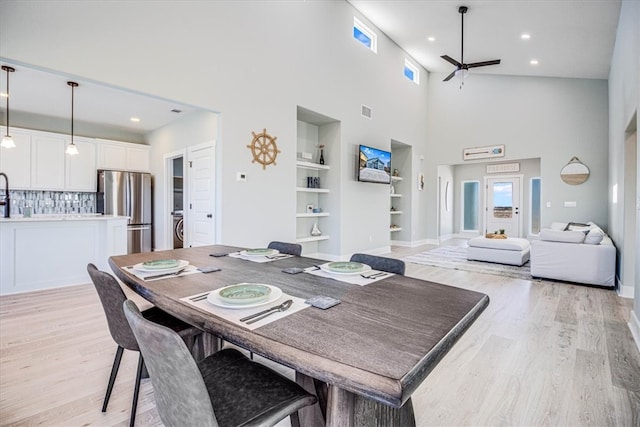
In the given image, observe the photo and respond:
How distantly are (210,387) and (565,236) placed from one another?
5070 millimetres

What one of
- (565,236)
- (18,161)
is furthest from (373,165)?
(18,161)

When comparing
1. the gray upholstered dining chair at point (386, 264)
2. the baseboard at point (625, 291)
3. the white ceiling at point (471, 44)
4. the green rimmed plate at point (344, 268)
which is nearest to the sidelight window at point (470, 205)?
the white ceiling at point (471, 44)

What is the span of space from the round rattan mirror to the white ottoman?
186 cm

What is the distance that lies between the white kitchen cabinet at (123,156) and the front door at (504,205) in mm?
9078

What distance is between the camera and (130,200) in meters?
6.14

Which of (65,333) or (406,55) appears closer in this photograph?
(65,333)

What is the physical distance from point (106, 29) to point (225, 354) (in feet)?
11.2

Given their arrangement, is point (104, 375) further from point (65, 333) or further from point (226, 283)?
point (226, 283)

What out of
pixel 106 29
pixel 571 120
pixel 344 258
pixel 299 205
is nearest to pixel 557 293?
pixel 344 258

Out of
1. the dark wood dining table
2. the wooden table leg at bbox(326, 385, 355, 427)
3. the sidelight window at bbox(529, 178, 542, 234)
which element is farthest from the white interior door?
the sidelight window at bbox(529, 178, 542, 234)

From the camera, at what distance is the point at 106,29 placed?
311cm

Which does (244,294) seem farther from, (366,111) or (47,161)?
(47,161)

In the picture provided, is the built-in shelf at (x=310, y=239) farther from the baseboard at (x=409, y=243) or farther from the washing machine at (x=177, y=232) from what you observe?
the baseboard at (x=409, y=243)

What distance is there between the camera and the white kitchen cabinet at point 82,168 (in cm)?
593
